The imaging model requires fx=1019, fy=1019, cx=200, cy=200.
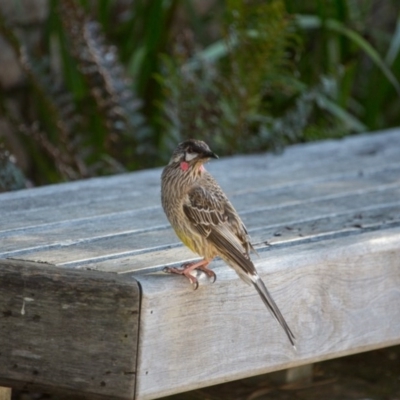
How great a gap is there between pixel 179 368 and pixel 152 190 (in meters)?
1.57

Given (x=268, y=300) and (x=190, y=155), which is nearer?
(x=268, y=300)

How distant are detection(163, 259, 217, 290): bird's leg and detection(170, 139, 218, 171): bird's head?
1.26ft

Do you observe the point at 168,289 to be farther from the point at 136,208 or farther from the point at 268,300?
the point at 136,208

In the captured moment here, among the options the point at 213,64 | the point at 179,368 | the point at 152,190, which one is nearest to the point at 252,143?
the point at 213,64

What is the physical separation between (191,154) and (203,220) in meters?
0.26

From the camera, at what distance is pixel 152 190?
4.64 metres

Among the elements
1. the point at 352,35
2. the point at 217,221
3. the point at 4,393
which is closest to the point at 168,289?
the point at 217,221

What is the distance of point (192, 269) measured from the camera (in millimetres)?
3271

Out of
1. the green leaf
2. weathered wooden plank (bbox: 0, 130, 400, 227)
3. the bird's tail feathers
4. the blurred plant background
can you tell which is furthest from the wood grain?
the green leaf

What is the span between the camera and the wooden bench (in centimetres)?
307

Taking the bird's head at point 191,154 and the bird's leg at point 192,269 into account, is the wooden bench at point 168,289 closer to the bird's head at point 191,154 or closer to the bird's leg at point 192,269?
the bird's leg at point 192,269

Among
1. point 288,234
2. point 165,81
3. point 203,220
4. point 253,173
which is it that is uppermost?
point 203,220

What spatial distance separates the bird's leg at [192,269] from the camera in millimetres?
3209

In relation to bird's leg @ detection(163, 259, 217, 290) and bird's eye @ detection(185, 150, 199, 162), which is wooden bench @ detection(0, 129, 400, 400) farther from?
bird's eye @ detection(185, 150, 199, 162)
